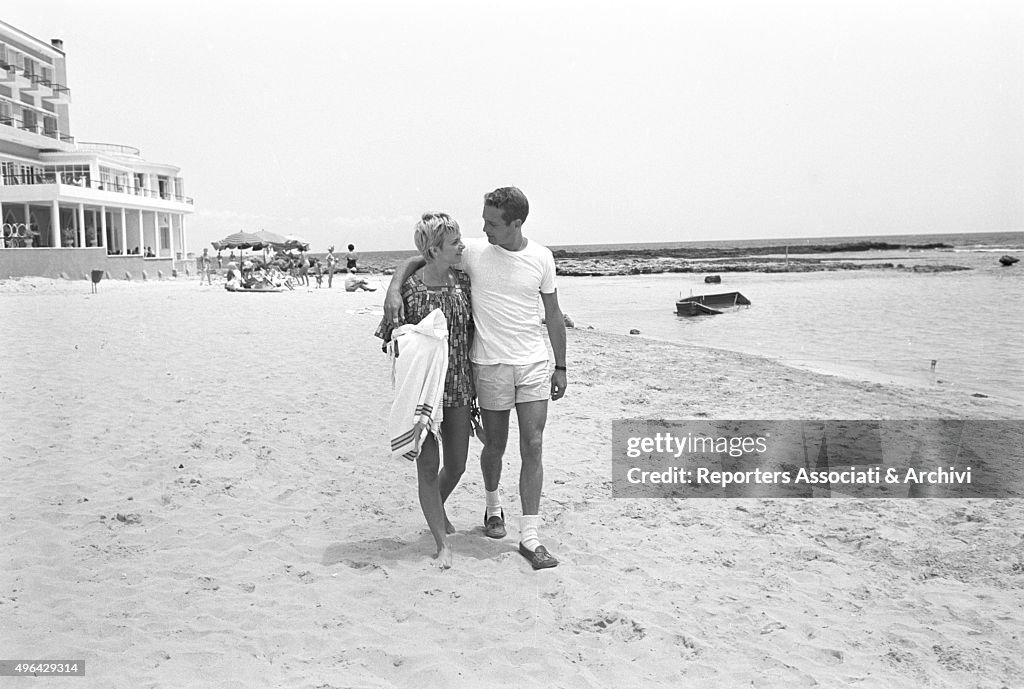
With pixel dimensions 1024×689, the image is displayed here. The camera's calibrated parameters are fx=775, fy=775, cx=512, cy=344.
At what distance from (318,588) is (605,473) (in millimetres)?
2204

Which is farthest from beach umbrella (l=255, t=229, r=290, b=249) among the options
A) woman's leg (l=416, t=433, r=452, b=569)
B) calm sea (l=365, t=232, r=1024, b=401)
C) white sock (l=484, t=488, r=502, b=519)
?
woman's leg (l=416, t=433, r=452, b=569)

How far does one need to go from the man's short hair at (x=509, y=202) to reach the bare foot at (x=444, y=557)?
4.74ft

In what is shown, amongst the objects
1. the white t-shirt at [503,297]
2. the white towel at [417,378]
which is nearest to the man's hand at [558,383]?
the white t-shirt at [503,297]

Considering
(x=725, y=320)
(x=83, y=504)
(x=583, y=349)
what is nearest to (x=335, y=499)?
(x=83, y=504)

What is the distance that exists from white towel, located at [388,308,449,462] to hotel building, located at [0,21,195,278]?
7.93 feet

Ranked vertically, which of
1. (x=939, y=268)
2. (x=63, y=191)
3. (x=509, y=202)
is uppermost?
(x=63, y=191)

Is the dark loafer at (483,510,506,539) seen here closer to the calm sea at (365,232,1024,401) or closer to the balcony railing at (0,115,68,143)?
the balcony railing at (0,115,68,143)

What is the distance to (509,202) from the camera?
10.2 feet

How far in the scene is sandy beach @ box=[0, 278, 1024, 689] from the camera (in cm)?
260

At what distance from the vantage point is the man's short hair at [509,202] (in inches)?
123

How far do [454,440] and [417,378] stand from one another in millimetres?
403

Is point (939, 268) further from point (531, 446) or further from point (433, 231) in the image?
point (433, 231)

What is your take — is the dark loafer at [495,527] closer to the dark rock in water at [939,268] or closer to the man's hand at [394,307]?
the man's hand at [394,307]

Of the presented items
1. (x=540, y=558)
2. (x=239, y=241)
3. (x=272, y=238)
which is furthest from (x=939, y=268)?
(x=540, y=558)
